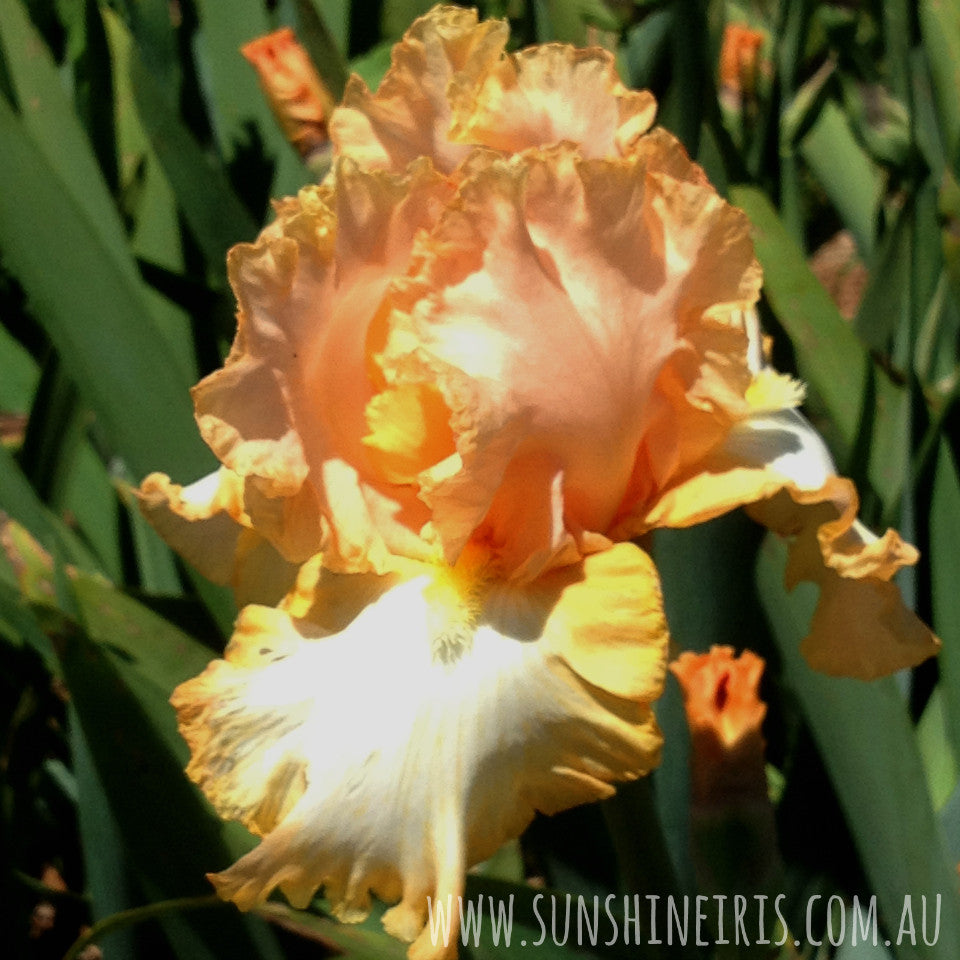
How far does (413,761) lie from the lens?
22.0 inches

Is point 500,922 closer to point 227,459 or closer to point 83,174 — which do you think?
point 227,459

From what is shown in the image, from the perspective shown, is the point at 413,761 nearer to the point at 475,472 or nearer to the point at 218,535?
the point at 475,472

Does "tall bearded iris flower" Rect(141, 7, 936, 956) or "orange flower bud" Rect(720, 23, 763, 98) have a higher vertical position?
"tall bearded iris flower" Rect(141, 7, 936, 956)

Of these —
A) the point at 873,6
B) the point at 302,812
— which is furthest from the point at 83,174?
the point at 873,6

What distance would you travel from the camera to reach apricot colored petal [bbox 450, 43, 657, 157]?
2.13ft

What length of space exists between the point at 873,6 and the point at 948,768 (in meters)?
1.56

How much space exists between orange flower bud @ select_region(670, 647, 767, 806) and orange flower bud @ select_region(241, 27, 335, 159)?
0.82 m

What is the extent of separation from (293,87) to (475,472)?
0.81 m

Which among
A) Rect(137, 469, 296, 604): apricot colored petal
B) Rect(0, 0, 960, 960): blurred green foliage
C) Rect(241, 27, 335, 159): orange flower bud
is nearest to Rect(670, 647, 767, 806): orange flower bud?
Rect(0, 0, 960, 960): blurred green foliage

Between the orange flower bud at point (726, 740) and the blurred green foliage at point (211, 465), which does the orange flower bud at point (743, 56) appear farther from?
the orange flower bud at point (726, 740)

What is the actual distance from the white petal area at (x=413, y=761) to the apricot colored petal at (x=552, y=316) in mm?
70

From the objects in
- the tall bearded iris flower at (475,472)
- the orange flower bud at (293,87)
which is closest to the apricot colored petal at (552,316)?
the tall bearded iris flower at (475,472)

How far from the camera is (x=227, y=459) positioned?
0.62 metres

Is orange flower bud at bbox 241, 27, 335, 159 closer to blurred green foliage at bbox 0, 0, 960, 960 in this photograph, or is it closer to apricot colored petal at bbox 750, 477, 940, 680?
blurred green foliage at bbox 0, 0, 960, 960
